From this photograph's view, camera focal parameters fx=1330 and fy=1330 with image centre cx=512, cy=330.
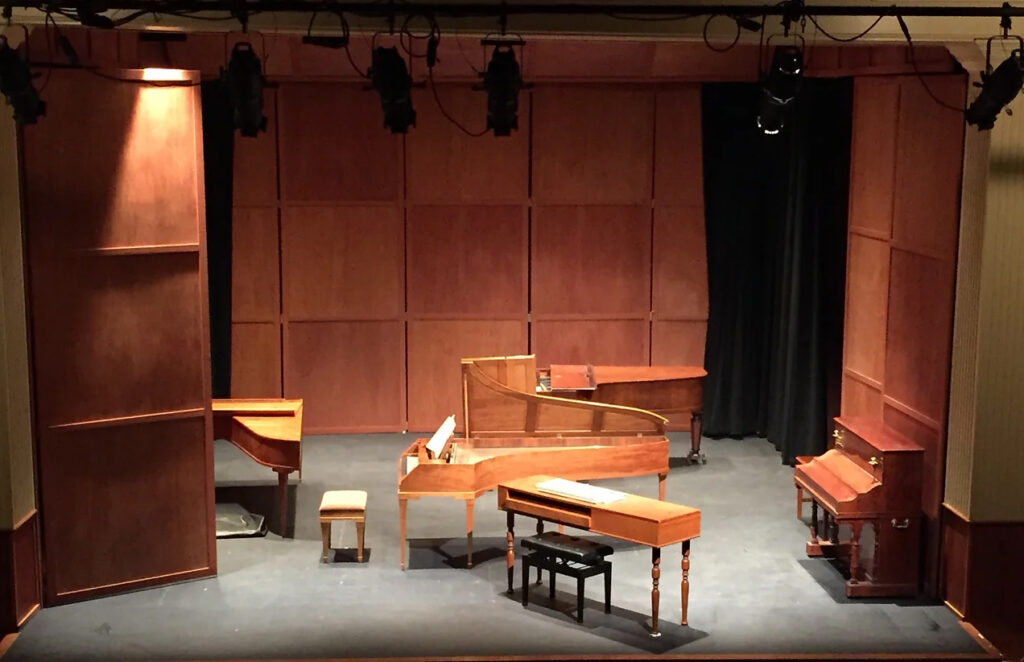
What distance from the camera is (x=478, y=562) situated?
27.2ft

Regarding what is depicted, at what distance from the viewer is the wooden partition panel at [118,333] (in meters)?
7.34

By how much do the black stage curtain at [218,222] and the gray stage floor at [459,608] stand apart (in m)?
2.52

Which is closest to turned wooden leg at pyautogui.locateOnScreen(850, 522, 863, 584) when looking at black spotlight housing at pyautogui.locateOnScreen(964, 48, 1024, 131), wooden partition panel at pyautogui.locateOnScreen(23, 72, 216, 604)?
black spotlight housing at pyautogui.locateOnScreen(964, 48, 1024, 131)

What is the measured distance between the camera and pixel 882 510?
770 centimetres

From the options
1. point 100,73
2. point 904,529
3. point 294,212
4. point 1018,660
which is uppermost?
point 100,73

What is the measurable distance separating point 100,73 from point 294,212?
4.02 metres

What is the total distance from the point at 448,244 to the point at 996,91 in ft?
18.6

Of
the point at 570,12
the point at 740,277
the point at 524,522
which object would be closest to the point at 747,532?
the point at 524,522

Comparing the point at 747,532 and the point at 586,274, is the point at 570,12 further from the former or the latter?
the point at 586,274

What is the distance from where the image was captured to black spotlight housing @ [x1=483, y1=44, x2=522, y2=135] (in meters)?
6.58

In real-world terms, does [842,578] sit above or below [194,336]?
below

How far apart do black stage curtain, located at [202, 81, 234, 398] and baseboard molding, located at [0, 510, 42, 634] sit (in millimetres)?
3547

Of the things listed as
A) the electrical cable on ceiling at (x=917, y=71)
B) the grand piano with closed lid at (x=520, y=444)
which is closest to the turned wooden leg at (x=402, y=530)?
the grand piano with closed lid at (x=520, y=444)

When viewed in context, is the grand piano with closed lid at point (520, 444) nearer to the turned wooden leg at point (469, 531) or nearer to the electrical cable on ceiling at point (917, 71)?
the turned wooden leg at point (469, 531)
